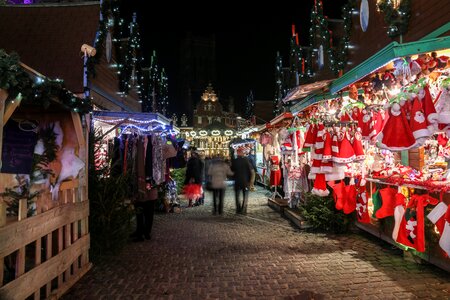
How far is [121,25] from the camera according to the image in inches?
590

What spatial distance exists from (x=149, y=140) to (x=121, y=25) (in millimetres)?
7859

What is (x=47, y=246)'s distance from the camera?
4.84m

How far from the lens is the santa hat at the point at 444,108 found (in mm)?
4457

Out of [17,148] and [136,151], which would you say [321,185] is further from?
[17,148]

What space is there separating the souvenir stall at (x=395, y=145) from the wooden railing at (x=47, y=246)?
474cm

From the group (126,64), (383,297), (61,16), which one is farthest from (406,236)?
(126,64)

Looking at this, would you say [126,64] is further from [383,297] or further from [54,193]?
[383,297]

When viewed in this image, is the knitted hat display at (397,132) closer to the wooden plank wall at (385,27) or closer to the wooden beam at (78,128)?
the wooden plank wall at (385,27)

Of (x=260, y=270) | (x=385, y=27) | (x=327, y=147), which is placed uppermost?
(x=385, y=27)

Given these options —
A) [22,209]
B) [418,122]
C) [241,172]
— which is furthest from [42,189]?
[241,172]

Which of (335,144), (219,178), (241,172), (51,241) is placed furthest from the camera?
(241,172)

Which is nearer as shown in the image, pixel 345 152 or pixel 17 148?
pixel 17 148

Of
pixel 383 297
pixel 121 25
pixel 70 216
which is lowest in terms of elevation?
pixel 383 297

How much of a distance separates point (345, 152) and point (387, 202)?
1.32m
